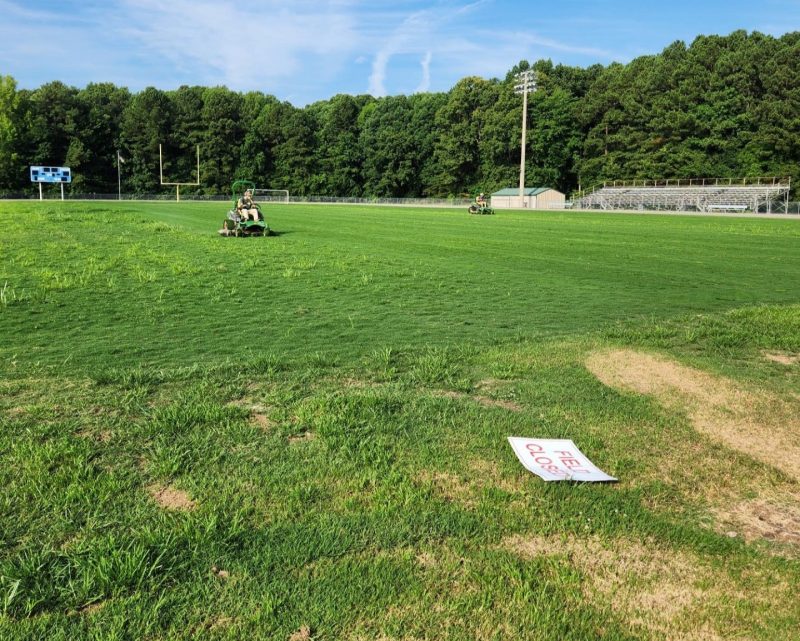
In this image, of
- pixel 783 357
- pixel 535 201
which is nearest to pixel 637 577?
pixel 783 357

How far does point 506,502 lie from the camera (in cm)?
367

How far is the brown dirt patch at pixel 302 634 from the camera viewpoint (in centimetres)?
251

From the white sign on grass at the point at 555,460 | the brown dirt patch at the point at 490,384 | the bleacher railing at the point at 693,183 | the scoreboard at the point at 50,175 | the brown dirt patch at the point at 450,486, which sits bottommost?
the brown dirt patch at the point at 450,486

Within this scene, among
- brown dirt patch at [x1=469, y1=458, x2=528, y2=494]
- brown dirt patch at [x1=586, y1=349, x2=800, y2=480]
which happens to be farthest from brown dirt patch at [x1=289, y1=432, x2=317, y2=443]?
brown dirt patch at [x1=586, y1=349, x2=800, y2=480]

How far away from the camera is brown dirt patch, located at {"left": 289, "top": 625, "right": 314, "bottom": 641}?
2510 mm

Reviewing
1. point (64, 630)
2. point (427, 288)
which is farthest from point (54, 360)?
point (427, 288)

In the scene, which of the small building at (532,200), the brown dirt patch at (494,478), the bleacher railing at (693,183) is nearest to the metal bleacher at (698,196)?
the bleacher railing at (693,183)

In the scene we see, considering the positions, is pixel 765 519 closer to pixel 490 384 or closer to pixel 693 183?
pixel 490 384

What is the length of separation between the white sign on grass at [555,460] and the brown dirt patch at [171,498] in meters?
2.09

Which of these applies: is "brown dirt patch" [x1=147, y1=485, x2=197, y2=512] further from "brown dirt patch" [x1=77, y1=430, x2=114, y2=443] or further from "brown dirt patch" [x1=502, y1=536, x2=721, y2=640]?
"brown dirt patch" [x1=502, y1=536, x2=721, y2=640]

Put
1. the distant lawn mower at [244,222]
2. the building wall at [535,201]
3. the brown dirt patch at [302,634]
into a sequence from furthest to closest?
the building wall at [535,201] < the distant lawn mower at [244,222] < the brown dirt patch at [302,634]

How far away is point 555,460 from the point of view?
13.6 ft

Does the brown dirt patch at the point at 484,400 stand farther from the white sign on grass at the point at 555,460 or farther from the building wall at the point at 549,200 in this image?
the building wall at the point at 549,200

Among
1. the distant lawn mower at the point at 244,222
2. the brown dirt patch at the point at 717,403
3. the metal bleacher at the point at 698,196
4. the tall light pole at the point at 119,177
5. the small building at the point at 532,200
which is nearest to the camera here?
the brown dirt patch at the point at 717,403
